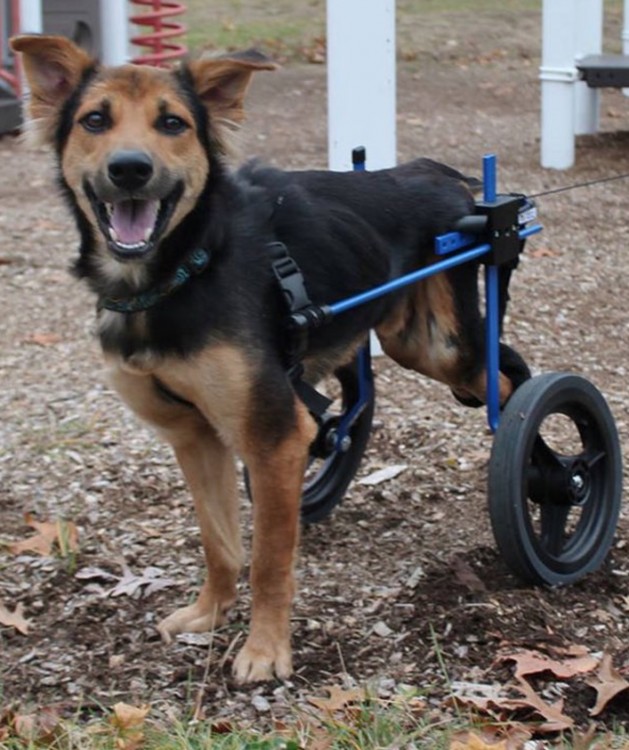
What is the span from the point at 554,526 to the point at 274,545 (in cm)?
107

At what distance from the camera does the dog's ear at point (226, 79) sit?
393 cm

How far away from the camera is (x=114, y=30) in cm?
1172

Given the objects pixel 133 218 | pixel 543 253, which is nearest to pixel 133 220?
pixel 133 218

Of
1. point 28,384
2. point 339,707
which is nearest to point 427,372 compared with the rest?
point 339,707

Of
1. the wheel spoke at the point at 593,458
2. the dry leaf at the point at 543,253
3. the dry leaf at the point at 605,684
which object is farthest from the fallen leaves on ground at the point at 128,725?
the dry leaf at the point at 543,253

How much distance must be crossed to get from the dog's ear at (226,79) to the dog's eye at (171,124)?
0.15 m

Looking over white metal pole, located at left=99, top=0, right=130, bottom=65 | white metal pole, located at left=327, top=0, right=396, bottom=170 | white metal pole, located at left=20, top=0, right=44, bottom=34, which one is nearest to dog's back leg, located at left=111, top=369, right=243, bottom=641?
white metal pole, located at left=327, top=0, right=396, bottom=170

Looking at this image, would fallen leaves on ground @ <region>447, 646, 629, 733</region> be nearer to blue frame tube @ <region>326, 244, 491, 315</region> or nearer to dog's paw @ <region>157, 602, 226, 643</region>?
dog's paw @ <region>157, 602, 226, 643</region>

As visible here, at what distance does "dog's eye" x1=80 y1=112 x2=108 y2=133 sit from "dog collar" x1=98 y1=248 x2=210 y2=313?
0.42 meters

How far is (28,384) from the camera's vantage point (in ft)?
21.4

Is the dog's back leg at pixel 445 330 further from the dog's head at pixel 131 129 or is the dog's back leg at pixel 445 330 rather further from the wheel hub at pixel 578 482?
the dog's head at pixel 131 129

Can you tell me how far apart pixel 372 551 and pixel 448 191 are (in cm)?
127

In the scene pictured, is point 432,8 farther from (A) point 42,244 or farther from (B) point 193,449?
(B) point 193,449

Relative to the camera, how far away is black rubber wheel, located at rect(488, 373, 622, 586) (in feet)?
14.1
